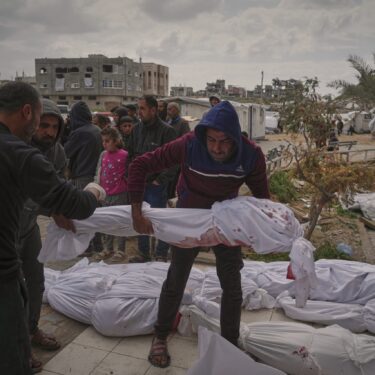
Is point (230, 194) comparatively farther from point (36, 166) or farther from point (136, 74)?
point (136, 74)

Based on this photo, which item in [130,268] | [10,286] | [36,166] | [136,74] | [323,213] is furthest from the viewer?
[136,74]

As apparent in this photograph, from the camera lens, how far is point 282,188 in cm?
827

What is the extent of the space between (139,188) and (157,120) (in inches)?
82.7

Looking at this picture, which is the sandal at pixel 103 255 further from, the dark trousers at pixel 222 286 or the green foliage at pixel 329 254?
the green foliage at pixel 329 254

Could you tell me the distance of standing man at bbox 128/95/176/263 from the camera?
14.6ft

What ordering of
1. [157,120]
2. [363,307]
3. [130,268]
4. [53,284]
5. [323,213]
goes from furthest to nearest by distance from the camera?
[323,213] → [157,120] → [130,268] → [53,284] → [363,307]

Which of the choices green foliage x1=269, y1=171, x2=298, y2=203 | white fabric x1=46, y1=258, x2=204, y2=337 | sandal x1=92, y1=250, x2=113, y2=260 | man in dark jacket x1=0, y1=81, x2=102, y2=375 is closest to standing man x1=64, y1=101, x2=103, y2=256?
sandal x1=92, y1=250, x2=113, y2=260

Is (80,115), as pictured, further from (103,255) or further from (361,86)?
(361,86)

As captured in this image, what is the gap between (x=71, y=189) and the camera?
1.66 meters

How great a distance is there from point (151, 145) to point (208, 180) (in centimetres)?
208

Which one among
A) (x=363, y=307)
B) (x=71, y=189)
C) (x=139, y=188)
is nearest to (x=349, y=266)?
(x=363, y=307)

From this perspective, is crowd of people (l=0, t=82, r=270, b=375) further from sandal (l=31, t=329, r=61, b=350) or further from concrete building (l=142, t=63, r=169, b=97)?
concrete building (l=142, t=63, r=169, b=97)

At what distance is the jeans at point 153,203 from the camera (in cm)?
453

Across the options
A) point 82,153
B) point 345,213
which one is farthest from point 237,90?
point 82,153
